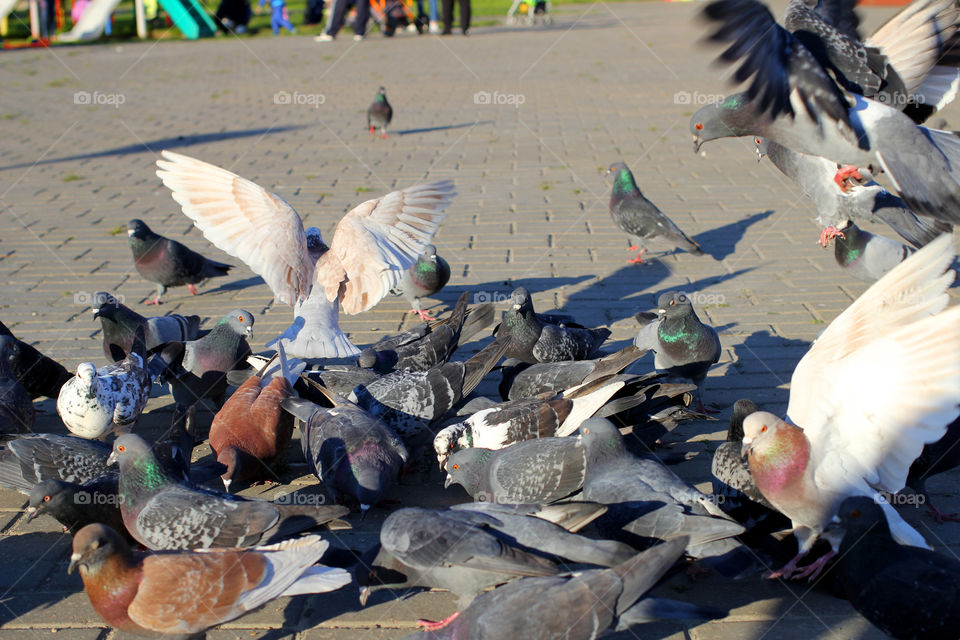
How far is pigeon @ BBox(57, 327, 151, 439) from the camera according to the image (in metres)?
4.28

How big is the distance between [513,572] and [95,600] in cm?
152

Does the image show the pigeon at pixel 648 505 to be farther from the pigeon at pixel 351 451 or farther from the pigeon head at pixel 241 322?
the pigeon head at pixel 241 322

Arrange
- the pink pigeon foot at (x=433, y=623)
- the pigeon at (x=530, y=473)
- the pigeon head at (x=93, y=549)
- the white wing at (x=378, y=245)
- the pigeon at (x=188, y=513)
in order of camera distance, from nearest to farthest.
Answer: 1. the pigeon head at (x=93, y=549)
2. the pink pigeon foot at (x=433, y=623)
3. the pigeon at (x=188, y=513)
4. the pigeon at (x=530, y=473)
5. the white wing at (x=378, y=245)

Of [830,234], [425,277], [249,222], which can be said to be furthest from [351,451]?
[830,234]

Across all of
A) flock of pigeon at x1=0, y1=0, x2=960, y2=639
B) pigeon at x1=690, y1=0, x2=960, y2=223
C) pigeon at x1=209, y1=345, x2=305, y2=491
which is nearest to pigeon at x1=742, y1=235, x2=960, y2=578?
flock of pigeon at x1=0, y1=0, x2=960, y2=639

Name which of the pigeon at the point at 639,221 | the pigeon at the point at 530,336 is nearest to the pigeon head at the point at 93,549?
the pigeon at the point at 530,336

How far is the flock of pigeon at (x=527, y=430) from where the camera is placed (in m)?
2.99

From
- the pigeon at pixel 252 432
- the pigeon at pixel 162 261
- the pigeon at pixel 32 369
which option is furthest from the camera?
the pigeon at pixel 162 261

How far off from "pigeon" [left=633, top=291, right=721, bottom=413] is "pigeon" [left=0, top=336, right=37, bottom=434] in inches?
138

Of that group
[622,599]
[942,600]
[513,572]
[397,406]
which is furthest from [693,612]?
[397,406]

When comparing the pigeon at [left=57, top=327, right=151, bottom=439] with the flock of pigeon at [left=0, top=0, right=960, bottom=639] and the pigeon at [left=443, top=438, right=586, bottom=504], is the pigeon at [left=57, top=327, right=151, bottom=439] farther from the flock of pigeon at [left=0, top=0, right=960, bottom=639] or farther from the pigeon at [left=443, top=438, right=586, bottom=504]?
the pigeon at [left=443, top=438, right=586, bottom=504]

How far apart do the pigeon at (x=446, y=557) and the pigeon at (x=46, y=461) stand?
5.12 ft

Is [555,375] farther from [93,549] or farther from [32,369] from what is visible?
[32,369]

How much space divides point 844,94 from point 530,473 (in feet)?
9.62
